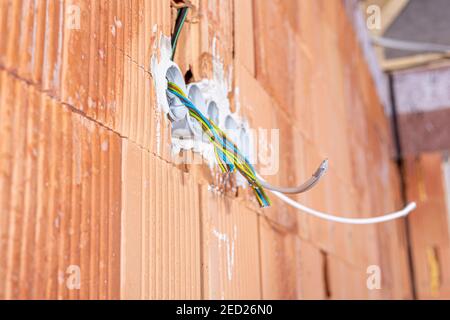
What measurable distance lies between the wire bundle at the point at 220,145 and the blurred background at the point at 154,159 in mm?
41

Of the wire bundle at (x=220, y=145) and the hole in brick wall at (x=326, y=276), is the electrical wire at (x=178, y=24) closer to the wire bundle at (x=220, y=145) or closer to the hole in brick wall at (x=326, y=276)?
the wire bundle at (x=220, y=145)

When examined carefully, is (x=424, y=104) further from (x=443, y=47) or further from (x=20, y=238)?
(x=20, y=238)

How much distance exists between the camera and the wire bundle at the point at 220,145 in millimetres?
759

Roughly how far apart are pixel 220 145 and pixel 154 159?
0.12 m

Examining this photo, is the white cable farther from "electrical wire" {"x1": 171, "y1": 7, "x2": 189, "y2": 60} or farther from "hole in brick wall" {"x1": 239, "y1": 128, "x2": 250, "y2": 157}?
"electrical wire" {"x1": 171, "y1": 7, "x2": 189, "y2": 60}

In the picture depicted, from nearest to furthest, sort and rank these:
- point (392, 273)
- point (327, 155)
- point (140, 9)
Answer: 1. point (140, 9)
2. point (327, 155)
3. point (392, 273)

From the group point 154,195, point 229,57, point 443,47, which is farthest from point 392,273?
point 154,195

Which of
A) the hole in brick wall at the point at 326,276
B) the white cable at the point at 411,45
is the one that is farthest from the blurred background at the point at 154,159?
the white cable at the point at 411,45

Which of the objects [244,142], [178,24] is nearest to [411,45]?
[244,142]

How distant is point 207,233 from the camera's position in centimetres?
82

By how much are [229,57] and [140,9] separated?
0.97 feet

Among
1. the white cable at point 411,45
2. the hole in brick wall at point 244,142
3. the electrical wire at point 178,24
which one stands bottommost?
the hole in brick wall at point 244,142

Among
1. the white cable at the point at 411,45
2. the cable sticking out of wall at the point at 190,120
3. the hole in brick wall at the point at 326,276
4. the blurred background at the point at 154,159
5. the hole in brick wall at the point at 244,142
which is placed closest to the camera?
the blurred background at the point at 154,159

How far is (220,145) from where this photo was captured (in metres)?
0.80
